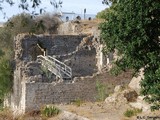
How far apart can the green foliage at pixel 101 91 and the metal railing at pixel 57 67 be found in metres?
2.47

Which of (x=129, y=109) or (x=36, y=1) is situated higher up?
(x=36, y=1)

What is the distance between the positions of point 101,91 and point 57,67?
3508 mm

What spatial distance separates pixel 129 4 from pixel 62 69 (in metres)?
15.4

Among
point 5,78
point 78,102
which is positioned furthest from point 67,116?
point 5,78

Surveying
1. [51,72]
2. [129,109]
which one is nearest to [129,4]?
[129,109]

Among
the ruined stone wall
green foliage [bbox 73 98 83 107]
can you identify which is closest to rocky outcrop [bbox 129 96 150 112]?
green foliage [bbox 73 98 83 107]

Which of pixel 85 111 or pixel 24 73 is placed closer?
pixel 85 111

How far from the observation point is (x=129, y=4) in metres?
14.9

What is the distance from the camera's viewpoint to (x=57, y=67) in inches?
1161

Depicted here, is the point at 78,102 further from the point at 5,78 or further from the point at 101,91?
the point at 5,78

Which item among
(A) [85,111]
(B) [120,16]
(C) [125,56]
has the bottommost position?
(A) [85,111]

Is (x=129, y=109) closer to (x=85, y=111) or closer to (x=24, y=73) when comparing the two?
(x=85, y=111)

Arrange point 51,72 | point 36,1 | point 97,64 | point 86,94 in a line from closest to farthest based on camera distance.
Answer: point 36,1, point 86,94, point 51,72, point 97,64

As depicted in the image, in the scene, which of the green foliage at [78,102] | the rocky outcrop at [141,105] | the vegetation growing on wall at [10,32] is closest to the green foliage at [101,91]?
the green foliage at [78,102]
